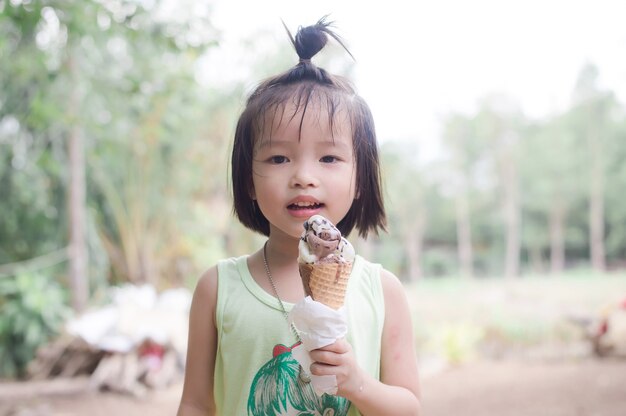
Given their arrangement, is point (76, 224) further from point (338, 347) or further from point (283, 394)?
point (338, 347)

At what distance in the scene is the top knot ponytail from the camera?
38.8 inches

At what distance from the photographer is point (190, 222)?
630cm

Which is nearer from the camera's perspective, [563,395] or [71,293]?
[563,395]

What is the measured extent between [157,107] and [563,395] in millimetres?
3951

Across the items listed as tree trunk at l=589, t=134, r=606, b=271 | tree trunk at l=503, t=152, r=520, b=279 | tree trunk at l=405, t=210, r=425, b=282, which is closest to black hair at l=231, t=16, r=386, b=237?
tree trunk at l=589, t=134, r=606, b=271

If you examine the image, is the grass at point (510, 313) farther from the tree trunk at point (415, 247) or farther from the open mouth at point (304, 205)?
the open mouth at point (304, 205)

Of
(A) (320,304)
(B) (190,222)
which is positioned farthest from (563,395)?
(B) (190,222)

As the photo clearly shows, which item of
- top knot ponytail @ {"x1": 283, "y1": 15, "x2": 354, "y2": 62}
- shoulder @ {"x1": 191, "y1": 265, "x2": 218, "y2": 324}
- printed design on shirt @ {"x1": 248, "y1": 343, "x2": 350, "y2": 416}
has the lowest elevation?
printed design on shirt @ {"x1": 248, "y1": 343, "x2": 350, "y2": 416}

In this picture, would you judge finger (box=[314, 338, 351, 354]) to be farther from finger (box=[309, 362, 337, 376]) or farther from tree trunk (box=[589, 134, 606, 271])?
tree trunk (box=[589, 134, 606, 271])

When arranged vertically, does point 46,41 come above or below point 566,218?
above

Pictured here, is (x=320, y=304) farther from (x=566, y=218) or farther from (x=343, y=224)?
(x=566, y=218)

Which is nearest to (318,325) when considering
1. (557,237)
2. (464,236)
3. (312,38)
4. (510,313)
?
(312,38)

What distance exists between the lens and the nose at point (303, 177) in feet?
2.93

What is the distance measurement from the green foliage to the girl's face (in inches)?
161
